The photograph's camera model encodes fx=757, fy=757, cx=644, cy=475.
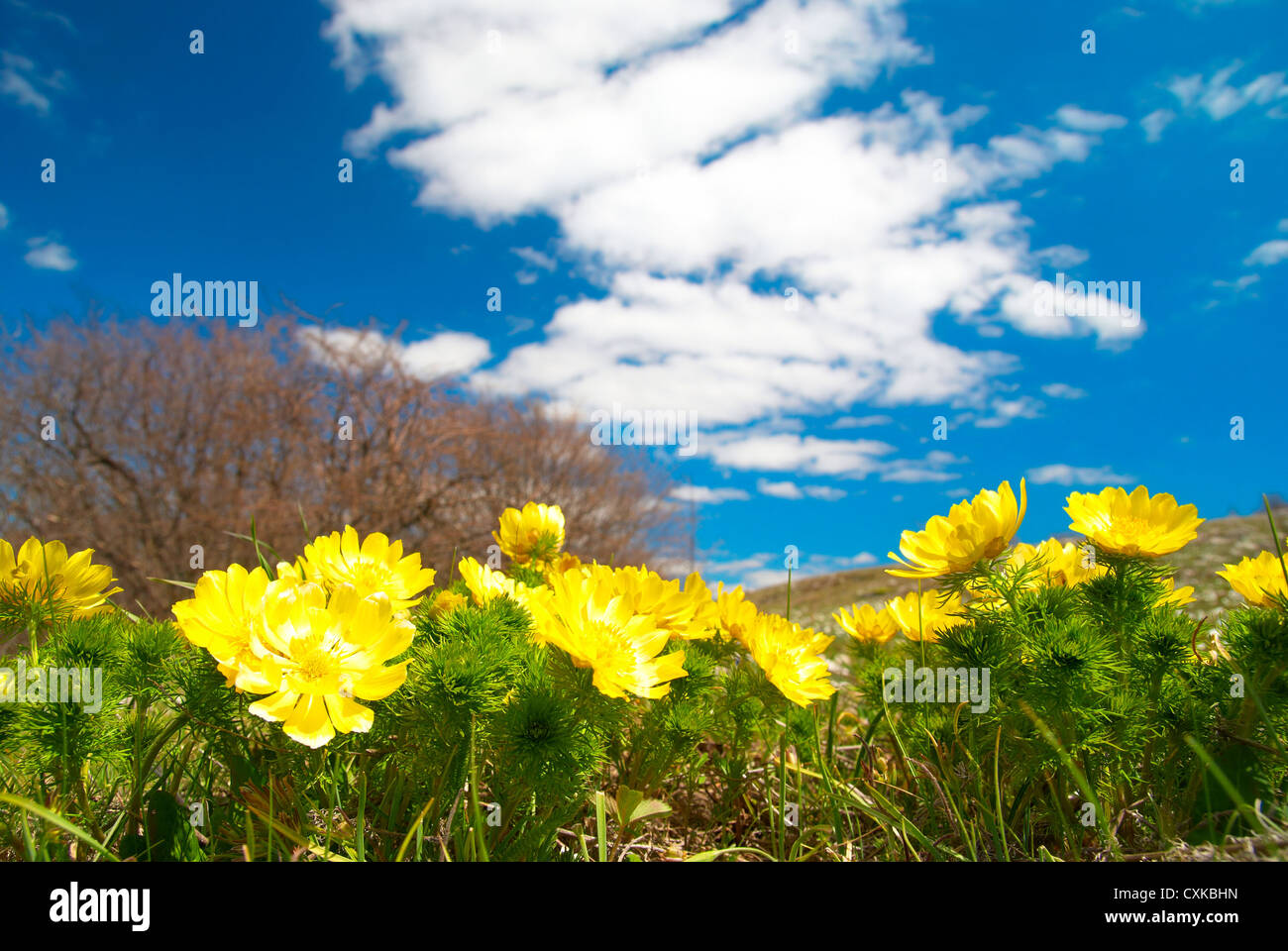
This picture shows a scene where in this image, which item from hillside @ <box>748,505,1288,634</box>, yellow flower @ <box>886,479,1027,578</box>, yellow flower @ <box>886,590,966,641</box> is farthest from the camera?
hillside @ <box>748,505,1288,634</box>

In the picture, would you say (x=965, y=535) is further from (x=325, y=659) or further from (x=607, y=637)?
(x=325, y=659)

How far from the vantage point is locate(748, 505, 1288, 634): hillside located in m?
6.16

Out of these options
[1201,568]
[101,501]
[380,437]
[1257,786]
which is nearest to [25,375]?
[101,501]

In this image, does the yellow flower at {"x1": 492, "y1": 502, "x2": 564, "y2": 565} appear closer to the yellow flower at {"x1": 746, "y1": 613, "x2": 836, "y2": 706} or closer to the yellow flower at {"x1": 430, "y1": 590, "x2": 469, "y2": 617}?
the yellow flower at {"x1": 430, "y1": 590, "x2": 469, "y2": 617}

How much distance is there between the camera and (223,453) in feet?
27.0

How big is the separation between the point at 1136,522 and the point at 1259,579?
312 mm

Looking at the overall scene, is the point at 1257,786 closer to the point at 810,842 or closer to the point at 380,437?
the point at 810,842

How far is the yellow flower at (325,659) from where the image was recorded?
3.26 ft

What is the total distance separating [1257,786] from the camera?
129 centimetres

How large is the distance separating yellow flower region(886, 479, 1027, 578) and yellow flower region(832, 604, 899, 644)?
2.08ft

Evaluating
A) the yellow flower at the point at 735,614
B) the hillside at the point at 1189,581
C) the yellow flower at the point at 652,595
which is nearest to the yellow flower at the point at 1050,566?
the yellow flower at the point at 735,614

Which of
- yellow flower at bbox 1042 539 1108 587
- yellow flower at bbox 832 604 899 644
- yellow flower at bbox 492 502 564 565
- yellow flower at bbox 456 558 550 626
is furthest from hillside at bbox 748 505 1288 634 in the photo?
yellow flower at bbox 456 558 550 626

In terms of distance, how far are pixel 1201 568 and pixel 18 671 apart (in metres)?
9.68
